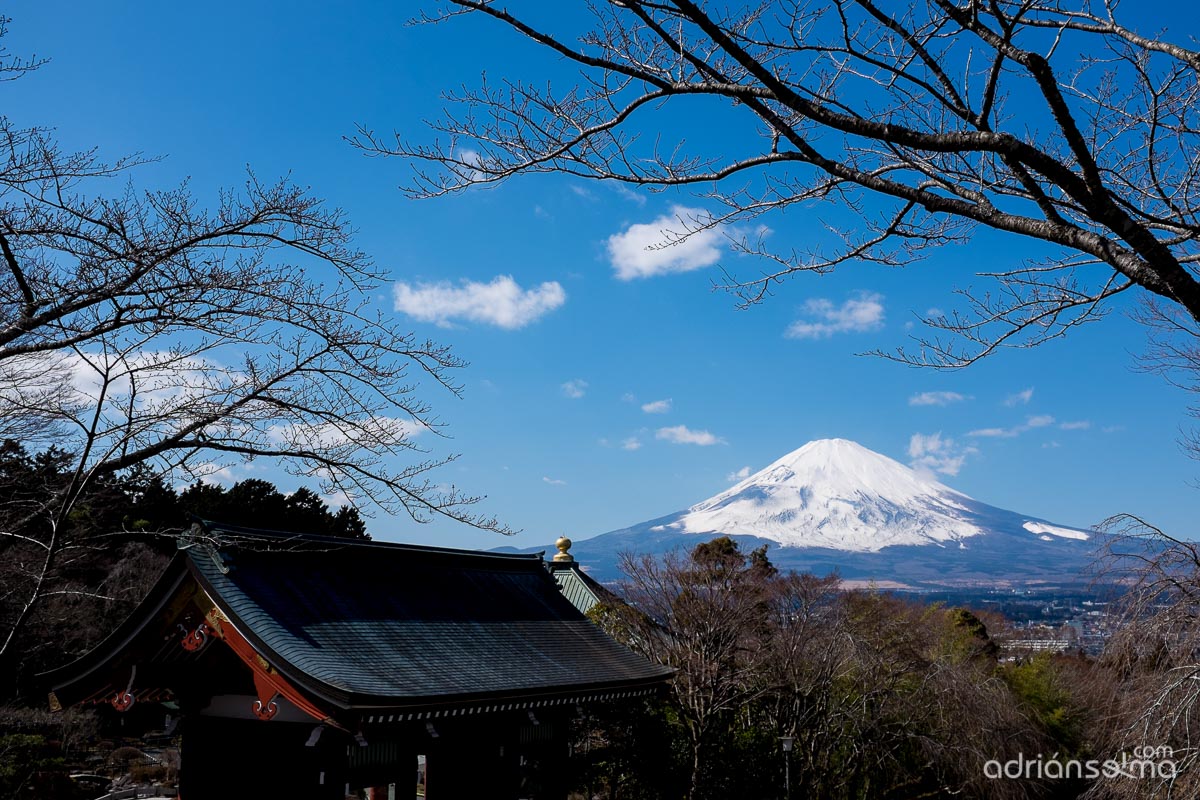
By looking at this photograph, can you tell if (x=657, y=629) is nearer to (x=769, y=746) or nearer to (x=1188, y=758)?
(x=769, y=746)

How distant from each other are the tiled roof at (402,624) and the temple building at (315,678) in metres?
0.02

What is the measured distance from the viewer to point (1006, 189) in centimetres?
434

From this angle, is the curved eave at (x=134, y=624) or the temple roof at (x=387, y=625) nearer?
the temple roof at (x=387, y=625)

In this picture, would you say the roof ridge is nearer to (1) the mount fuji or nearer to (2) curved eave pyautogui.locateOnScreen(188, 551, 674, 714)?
(2) curved eave pyautogui.locateOnScreen(188, 551, 674, 714)

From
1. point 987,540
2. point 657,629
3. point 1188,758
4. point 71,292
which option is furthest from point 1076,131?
point 987,540

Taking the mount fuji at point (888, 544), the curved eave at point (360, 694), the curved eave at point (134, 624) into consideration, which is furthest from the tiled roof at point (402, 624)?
the mount fuji at point (888, 544)

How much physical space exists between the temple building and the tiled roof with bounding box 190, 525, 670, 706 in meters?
0.02

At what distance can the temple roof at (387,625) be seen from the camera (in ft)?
28.3

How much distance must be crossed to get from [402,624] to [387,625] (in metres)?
0.24

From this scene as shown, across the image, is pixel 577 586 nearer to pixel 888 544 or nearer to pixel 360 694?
pixel 360 694

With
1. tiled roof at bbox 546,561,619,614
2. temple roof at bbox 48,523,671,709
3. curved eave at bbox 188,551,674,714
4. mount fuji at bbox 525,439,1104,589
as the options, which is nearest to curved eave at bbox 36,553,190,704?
temple roof at bbox 48,523,671,709

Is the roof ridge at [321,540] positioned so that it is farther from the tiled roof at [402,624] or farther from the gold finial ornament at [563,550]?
the gold finial ornament at [563,550]

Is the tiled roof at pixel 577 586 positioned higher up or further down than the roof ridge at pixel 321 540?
further down

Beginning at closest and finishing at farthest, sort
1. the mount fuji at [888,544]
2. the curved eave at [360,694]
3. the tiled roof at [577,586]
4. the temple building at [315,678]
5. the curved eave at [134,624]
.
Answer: the curved eave at [360,694]
the temple building at [315,678]
the curved eave at [134,624]
the tiled roof at [577,586]
the mount fuji at [888,544]
